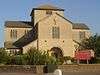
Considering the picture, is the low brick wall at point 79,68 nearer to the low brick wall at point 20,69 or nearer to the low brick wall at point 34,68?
the low brick wall at point 34,68

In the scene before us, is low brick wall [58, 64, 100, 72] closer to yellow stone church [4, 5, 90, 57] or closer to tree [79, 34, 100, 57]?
tree [79, 34, 100, 57]

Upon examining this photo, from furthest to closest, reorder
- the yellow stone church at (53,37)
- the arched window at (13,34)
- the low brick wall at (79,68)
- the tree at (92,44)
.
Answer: the arched window at (13,34) < the yellow stone church at (53,37) < the tree at (92,44) < the low brick wall at (79,68)

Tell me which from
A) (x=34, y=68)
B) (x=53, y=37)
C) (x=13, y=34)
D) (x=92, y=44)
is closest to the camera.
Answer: (x=34, y=68)

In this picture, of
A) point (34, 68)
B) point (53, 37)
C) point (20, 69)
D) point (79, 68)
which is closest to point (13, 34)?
point (53, 37)

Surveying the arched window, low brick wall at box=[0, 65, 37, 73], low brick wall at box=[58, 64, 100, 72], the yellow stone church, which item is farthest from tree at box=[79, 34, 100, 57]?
low brick wall at box=[0, 65, 37, 73]

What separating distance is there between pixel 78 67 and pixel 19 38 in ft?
135

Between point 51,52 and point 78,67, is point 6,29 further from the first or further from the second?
point 78,67

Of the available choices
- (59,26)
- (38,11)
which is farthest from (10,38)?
(59,26)

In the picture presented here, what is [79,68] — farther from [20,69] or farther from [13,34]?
[13,34]

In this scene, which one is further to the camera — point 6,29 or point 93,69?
point 6,29

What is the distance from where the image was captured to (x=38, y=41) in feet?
243

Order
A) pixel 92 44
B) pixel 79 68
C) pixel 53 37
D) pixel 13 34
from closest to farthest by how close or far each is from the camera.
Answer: pixel 79 68 < pixel 53 37 < pixel 92 44 < pixel 13 34

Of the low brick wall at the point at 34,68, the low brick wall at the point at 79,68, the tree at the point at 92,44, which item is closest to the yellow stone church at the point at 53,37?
the tree at the point at 92,44

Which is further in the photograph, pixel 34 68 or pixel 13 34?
pixel 13 34
